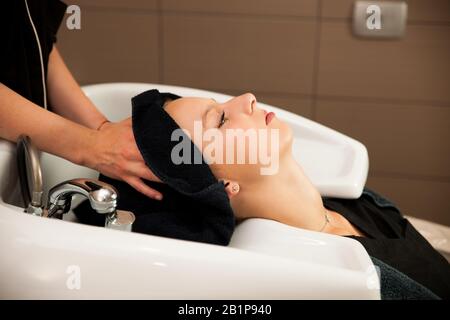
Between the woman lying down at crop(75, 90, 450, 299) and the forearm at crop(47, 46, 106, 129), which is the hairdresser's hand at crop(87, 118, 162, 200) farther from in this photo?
the forearm at crop(47, 46, 106, 129)

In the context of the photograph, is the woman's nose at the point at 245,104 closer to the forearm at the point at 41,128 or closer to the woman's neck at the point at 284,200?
the woman's neck at the point at 284,200

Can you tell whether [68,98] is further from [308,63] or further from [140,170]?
[308,63]

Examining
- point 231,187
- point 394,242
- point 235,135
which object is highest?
point 235,135

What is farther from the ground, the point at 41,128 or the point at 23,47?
the point at 23,47

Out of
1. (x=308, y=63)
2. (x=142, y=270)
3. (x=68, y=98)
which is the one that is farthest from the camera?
(x=308, y=63)

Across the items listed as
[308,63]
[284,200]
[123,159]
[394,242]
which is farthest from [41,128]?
[308,63]

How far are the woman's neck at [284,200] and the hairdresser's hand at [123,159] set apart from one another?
0.19 m

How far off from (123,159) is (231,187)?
23 centimetres

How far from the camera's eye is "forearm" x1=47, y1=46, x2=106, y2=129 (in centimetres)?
140

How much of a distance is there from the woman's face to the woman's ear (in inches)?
0.4

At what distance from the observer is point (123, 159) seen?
1159 millimetres

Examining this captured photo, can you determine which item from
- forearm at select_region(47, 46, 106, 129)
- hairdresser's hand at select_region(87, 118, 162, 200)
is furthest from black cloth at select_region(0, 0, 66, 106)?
hairdresser's hand at select_region(87, 118, 162, 200)

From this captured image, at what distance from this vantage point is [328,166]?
4.85 ft
